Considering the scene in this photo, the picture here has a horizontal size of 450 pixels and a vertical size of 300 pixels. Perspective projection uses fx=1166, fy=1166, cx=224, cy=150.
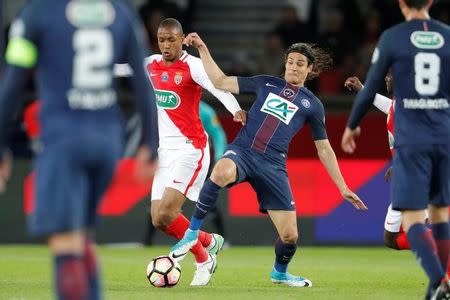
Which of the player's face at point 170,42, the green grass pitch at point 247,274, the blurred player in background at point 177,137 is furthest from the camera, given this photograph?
the player's face at point 170,42

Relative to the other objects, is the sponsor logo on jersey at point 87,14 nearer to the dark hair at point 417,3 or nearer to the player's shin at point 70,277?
the player's shin at point 70,277

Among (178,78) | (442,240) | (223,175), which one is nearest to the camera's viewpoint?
(442,240)

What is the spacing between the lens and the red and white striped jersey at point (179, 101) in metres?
→ 10.3

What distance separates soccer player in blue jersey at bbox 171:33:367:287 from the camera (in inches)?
377

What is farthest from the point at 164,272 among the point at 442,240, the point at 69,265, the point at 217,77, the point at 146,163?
the point at 69,265

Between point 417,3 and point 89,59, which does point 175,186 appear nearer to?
point 417,3

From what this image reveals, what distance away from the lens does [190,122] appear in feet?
34.0

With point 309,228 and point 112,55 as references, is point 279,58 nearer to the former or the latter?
point 309,228

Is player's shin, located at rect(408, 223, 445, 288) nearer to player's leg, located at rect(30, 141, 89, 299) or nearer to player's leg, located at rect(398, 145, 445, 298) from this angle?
player's leg, located at rect(398, 145, 445, 298)

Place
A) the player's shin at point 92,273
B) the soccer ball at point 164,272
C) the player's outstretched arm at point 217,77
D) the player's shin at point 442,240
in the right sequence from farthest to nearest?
1. the player's outstretched arm at point 217,77
2. the soccer ball at point 164,272
3. the player's shin at point 442,240
4. the player's shin at point 92,273

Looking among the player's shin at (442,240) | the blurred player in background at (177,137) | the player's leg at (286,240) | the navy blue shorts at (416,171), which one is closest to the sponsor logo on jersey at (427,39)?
the navy blue shorts at (416,171)

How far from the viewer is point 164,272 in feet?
30.8

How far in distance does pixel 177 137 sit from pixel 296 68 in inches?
48.6

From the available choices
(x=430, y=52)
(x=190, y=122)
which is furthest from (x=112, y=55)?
(x=190, y=122)
